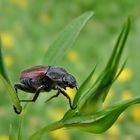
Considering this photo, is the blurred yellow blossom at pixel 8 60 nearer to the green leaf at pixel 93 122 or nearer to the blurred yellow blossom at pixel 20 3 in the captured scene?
the blurred yellow blossom at pixel 20 3

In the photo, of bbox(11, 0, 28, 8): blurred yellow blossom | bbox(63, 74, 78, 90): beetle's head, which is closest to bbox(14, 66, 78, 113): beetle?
bbox(63, 74, 78, 90): beetle's head

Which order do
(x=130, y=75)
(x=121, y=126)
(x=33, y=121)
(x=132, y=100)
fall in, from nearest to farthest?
(x=132, y=100), (x=33, y=121), (x=121, y=126), (x=130, y=75)

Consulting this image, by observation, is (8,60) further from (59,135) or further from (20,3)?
(20,3)

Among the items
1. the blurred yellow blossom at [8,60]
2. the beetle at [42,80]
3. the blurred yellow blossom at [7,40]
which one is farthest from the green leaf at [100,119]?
the blurred yellow blossom at [7,40]

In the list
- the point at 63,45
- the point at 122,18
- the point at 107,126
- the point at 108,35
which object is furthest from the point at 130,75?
the point at 107,126

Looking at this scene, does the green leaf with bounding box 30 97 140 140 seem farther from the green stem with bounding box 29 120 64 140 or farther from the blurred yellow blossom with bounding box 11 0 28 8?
the blurred yellow blossom with bounding box 11 0 28 8

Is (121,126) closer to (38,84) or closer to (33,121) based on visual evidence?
(33,121)
